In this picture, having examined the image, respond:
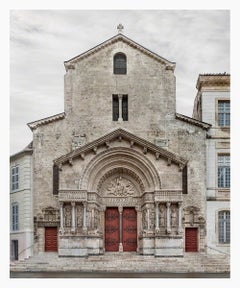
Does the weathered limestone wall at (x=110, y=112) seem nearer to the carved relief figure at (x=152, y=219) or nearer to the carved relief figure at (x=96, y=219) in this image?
the carved relief figure at (x=152, y=219)

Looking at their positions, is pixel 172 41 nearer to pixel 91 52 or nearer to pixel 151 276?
pixel 91 52

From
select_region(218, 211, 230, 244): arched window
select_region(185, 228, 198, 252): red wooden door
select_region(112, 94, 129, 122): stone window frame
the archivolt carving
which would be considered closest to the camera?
select_region(218, 211, 230, 244): arched window

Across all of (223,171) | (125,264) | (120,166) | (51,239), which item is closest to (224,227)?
(223,171)

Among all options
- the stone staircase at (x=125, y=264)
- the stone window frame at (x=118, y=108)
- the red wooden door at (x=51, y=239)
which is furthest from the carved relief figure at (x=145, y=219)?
the stone window frame at (x=118, y=108)

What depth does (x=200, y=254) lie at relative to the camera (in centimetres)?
1902

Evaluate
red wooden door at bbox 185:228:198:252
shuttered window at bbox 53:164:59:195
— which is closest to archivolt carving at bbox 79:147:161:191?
shuttered window at bbox 53:164:59:195

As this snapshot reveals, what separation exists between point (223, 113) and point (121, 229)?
5.13 m

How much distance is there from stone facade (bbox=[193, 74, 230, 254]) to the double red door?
101 inches

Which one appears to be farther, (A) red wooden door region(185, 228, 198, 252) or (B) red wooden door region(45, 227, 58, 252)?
(B) red wooden door region(45, 227, 58, 252)

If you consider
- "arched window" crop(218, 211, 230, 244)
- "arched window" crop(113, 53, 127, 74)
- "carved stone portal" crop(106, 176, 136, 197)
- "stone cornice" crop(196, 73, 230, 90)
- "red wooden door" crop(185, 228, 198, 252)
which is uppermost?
"arched window" crop(113, 53, 127, 74)

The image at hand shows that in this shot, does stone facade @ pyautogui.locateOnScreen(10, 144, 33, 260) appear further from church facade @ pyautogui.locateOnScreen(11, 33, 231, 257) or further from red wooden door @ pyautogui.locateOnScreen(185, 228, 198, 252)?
red wooden door @ pyautogui.locateOnScreen(185, 228, 198, 252)

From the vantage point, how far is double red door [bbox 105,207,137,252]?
19984mm

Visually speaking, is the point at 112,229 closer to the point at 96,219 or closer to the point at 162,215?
the point at 96,219

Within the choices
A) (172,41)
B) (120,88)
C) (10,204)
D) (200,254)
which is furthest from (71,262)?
(172,41)
